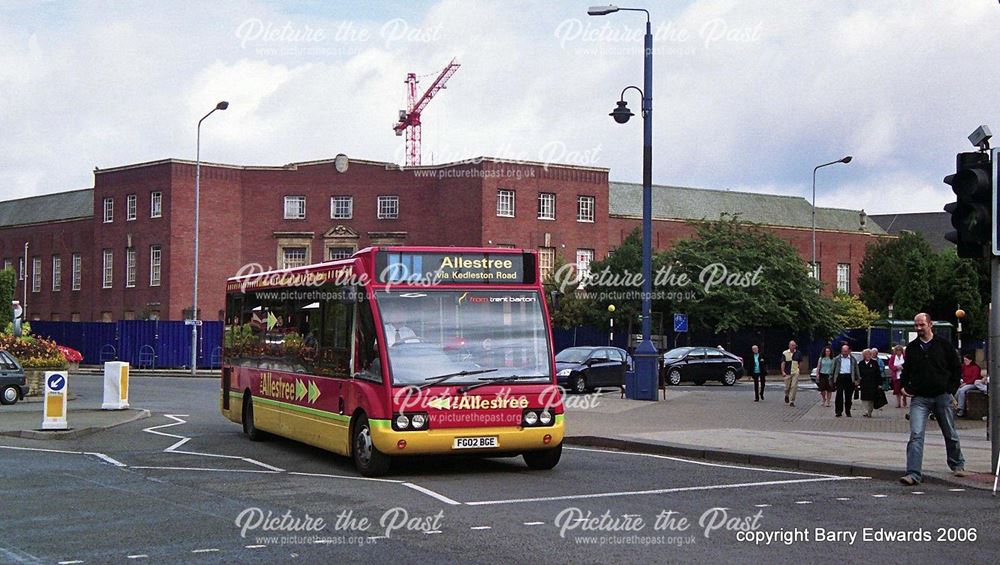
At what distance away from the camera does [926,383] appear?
42.3 ft

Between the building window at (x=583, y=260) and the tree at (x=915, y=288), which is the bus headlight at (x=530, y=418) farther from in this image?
the tree at (x=915, y=288)

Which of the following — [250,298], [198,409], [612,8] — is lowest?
[198,409]

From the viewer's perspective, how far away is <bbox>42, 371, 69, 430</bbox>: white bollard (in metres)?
19.9

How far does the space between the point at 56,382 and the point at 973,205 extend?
14.6 meters

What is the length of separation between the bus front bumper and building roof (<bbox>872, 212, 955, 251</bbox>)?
360ft

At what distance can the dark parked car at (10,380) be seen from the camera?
28.9m

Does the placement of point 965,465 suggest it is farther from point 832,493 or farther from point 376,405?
point 376,405

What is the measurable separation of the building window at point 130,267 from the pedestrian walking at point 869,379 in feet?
177

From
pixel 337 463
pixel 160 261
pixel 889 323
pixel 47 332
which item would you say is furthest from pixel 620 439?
pixel 160 261

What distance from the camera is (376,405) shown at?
13.5 metres

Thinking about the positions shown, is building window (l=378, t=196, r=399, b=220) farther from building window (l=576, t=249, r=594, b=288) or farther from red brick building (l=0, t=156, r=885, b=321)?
building window (l=576, t=249, r=594, b=288)

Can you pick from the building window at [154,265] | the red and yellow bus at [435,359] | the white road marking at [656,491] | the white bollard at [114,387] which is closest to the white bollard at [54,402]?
the white bollard at [114,387]

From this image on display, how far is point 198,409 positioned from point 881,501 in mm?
19777

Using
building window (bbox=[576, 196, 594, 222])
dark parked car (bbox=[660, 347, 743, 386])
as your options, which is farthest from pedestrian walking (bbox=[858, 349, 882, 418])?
building window (bbox=[576, 196, 594, 222])
